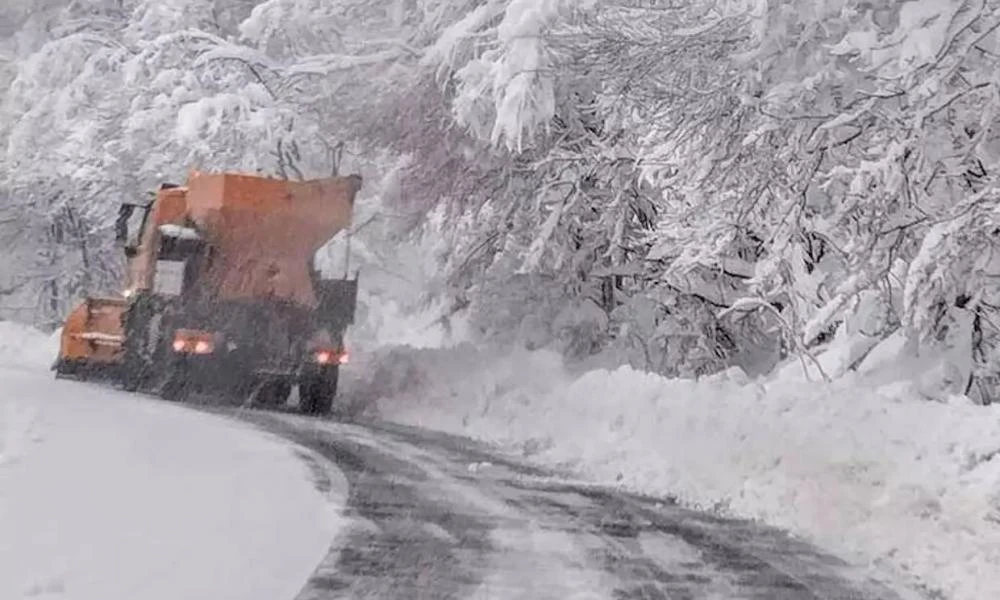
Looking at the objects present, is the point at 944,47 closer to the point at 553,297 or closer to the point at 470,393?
the point at 470,393

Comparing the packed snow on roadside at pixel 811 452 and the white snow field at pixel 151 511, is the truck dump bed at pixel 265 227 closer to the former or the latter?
the packed snow on roadside at pixel 811 452

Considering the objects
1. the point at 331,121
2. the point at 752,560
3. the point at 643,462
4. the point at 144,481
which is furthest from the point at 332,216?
the point at 752,560

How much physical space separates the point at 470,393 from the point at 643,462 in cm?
570

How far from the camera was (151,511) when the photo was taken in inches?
318

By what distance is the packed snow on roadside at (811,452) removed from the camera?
830 cm

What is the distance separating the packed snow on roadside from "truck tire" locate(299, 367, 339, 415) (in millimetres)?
2583

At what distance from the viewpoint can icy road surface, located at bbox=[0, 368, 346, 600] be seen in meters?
6.30

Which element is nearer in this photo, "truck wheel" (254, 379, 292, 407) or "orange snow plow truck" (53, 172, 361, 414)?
"orange snow plow truck" (53, 172, 361, 414)

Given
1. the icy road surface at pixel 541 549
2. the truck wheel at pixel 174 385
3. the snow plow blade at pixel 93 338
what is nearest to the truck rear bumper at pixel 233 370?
the truck wheel at pixel 174 385

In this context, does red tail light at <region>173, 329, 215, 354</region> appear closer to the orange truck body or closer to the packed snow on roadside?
the orange truck body

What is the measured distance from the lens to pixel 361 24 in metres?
18.5

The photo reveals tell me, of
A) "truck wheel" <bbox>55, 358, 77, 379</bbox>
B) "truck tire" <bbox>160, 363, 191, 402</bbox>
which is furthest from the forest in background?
"truck wheel" <bbox>55, 358, 77, 379</bbox>

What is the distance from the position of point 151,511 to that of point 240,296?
1143 cm

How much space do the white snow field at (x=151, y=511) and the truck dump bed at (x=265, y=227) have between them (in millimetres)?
5625
